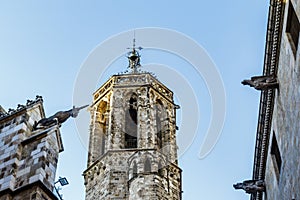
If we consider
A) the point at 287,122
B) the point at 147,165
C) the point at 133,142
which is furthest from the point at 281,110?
the point at 133,142

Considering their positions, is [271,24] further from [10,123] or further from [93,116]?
[93,116]

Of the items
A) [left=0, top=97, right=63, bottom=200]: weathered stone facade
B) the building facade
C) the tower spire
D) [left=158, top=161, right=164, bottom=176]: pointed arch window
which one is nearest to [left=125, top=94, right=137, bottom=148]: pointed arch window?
[left=158, top=161, right=164, bottom=176]: pointed arch window

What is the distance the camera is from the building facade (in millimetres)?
11352

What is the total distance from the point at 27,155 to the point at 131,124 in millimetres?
20016

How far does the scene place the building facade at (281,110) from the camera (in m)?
11.4

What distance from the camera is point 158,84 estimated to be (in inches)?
1314

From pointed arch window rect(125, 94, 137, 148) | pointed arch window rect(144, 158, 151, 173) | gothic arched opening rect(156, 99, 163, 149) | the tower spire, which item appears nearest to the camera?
pointed arch window rect(144, 158, 151, 173)

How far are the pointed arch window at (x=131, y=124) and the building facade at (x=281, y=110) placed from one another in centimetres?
1518

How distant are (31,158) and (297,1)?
15.4 feet

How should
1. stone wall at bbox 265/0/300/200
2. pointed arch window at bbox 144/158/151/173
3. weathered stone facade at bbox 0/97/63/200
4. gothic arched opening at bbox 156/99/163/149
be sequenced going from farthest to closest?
gothic arched opening at bbox 156/99/163/149 → pointed arch window at bbox 144/158/151/173 → stone wall at bbox 265/0/300/200 → weathered stone facade at bbox 0/97/63/200

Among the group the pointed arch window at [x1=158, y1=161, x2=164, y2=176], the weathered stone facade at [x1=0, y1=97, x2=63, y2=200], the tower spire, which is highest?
the tower spire

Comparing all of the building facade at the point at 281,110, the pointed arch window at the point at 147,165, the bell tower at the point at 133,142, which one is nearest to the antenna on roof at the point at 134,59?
the bell tower at the point at 133,142

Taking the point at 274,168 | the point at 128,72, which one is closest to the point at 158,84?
the point at 128,72

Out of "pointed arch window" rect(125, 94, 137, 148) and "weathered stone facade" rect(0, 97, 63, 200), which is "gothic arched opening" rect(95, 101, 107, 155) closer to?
"pointed arch window" rect(125, 94, 137, 148)
